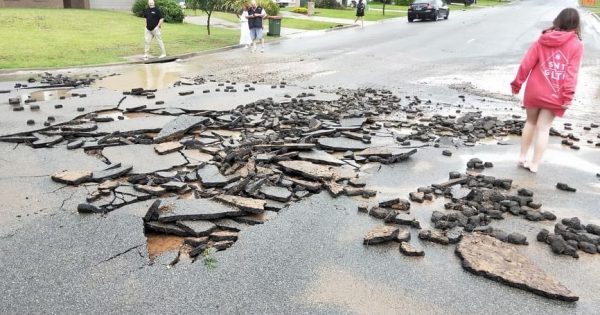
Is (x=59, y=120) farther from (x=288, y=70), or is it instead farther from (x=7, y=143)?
(x=288, y=70)

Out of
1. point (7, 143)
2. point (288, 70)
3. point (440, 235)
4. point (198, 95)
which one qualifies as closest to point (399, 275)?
point (440, 235)

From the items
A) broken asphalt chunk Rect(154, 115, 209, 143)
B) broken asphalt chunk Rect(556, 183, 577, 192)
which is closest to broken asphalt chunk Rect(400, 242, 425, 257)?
broken asphalt chunk Rect(556, 183, 577, 192)

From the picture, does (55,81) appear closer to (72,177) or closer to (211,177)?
(72,177)

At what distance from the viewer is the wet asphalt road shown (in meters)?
3.40

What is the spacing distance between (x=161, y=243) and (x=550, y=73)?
15.8ft

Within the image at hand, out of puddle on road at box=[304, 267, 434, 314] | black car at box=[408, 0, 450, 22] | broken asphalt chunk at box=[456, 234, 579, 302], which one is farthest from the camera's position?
black car at box=[408, 0, 450, 22]

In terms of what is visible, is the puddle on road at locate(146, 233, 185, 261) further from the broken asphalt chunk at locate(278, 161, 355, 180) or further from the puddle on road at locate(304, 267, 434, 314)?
the broken asphalt chunk at locate(278, 161, 355, 180)

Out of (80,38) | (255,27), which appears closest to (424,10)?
(255,27)

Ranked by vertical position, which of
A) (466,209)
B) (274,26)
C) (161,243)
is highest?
(274,26)

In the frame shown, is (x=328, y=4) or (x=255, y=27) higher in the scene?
(x=328, y=4)

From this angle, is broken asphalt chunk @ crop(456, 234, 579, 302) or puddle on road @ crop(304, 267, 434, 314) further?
broken asphalt chunk @ crop(456, 234, 579, 302)

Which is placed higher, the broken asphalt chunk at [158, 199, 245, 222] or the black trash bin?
the black trash bin

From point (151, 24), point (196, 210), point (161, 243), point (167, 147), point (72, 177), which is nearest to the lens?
point (161, 243)

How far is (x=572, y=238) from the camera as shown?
4.32m
